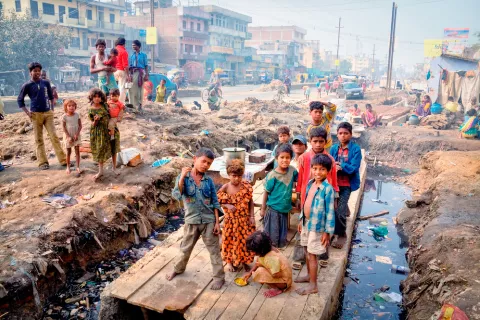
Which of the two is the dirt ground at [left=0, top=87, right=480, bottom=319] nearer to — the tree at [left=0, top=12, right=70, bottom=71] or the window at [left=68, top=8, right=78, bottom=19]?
the tree at [left=0, top=12, right=70, bottom=71]

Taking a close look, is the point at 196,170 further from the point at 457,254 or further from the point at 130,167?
the point at 130,167

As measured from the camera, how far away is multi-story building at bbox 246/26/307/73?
59219mm

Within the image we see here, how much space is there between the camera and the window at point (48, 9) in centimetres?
3100

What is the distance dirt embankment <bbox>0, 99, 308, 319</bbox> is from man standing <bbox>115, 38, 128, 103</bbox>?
99 centimetres

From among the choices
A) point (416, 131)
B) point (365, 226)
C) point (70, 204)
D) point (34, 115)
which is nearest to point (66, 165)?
point (34, 115)

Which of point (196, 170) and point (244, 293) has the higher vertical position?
point (196, 170)

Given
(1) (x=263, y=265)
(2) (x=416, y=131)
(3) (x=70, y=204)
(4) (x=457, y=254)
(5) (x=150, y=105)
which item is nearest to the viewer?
(1) (x=263, y=265)

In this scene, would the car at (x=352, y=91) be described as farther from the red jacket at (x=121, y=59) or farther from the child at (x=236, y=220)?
the child at (x=236, y=220)

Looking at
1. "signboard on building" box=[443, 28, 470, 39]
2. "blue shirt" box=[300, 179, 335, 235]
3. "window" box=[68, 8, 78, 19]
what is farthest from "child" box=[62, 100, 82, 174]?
"signboard on building" box=[443, 28, 470, 39]

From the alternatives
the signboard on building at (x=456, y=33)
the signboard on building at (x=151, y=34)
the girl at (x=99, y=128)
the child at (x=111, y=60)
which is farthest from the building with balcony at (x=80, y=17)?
the signboard on building at (x=456, y=33)

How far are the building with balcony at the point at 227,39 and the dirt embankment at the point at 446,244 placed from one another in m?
41.8

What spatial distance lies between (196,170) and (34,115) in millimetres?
4510

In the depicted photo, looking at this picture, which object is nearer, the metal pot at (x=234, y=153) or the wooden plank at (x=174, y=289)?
the wooden plank at (x=174, y=289)

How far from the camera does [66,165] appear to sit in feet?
23.2
